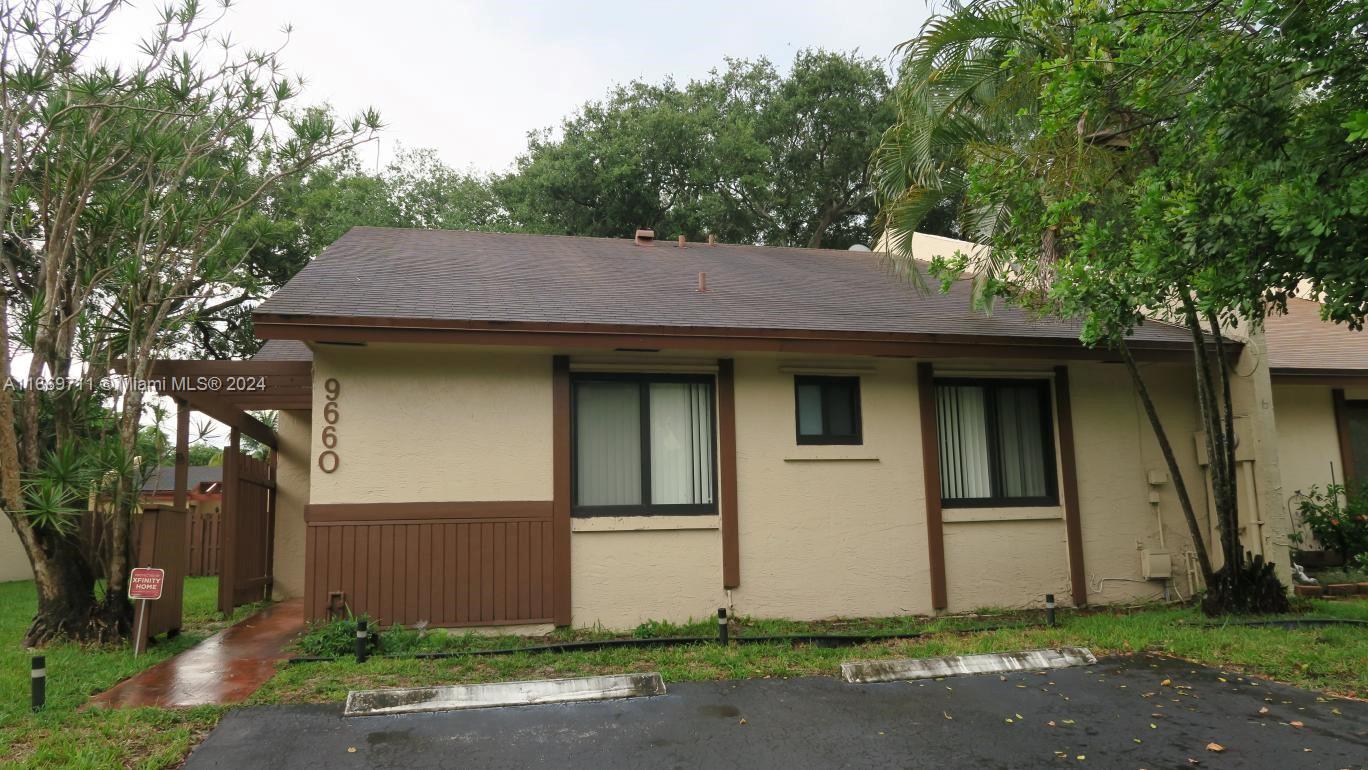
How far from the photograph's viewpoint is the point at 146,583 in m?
7.12

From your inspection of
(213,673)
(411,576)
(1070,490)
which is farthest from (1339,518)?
(213,673)

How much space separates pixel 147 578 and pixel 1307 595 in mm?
11724

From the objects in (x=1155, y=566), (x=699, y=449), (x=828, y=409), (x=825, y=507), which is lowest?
(x=1155, y=566)

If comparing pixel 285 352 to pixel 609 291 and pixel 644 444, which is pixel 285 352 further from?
pixel 644 444

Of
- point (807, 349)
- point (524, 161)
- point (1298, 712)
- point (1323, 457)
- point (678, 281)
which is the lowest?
point (1298, 712)

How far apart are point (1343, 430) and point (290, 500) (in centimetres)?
1418

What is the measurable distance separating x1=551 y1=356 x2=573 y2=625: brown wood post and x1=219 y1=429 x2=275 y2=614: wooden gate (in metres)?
4.01

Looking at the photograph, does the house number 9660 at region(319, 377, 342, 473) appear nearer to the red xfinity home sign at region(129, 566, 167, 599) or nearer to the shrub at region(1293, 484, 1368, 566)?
the red xfinity home sign at region(129, 566, 167, 599)

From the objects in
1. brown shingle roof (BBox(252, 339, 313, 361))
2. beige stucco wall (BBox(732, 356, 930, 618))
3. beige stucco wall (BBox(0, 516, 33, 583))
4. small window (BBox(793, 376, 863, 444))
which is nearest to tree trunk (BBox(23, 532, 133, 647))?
brown shingle roof (BBox(252, 339, 313, 361))

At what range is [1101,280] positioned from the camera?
687 centimetres

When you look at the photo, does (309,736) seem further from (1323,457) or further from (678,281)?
(1323,457)

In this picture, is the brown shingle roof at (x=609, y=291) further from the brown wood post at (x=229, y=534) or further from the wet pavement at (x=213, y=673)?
the wet pavement at (x=213, y=673)

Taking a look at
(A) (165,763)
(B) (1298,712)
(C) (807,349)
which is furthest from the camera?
(C) (807,349)

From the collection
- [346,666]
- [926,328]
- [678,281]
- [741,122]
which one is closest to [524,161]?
[741,122]
